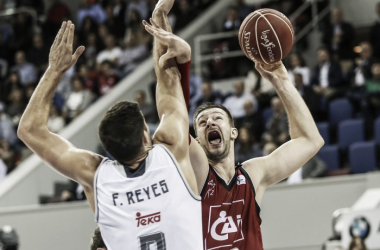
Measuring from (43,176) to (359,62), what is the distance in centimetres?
534

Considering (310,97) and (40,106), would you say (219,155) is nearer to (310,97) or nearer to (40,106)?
(40,106)

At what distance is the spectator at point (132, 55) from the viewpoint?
1575 cm

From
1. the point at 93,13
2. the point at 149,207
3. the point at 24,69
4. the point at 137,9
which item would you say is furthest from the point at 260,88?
the point at 149,207

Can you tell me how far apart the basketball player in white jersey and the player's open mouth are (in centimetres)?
105

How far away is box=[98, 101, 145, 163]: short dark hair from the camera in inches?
150

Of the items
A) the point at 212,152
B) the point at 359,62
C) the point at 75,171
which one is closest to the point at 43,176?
the point at 359,62

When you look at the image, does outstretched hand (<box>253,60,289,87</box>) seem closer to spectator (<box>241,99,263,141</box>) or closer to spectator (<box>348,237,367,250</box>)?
spectator (<box>348,237,367,250</box>)

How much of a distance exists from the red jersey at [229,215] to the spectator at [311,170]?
6.27 metres

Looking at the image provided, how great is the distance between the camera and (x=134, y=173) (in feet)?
12.8

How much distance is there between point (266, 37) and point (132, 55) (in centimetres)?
1066

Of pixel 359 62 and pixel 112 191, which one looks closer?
pixel 112 191

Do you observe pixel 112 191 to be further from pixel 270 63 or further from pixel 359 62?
pixel 359 62

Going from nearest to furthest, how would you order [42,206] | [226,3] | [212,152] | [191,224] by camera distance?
[191,224] → [212,152] → [42,206] → [226,3]

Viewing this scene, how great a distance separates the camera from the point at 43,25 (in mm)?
18125
